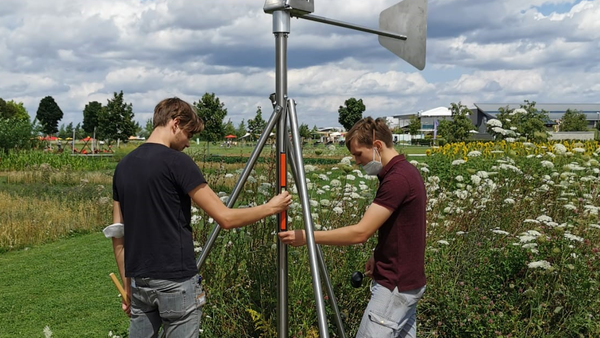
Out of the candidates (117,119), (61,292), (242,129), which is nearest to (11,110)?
(117,119)


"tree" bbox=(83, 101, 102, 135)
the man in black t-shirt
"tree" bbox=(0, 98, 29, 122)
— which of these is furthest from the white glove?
"tree" bbox=(83, 101, 102, 135)

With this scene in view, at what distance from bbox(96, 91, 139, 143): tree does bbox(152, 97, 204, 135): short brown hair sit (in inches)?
1812

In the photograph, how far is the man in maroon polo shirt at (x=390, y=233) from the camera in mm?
2676

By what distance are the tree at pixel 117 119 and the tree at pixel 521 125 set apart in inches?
1548

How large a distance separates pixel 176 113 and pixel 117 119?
46.8 meters

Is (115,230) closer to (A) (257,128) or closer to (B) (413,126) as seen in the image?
(A) (257,128)

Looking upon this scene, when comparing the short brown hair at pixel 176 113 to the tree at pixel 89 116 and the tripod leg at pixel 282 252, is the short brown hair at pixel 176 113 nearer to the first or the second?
the tripod leg at pixel 282 252

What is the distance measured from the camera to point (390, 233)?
275cm

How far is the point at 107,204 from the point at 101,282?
417 centimetres

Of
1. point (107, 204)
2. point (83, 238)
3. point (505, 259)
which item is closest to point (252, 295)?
point (505, 259)

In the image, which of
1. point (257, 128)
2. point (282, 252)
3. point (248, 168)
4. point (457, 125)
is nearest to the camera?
point (248, 168)

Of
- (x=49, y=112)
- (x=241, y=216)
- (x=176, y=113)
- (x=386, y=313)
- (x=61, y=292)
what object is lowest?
(x=61, y=292)

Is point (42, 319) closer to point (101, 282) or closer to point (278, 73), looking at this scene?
point (101, 282)

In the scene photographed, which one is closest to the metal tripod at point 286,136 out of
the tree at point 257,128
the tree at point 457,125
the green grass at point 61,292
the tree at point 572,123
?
the tree at point 257,128
